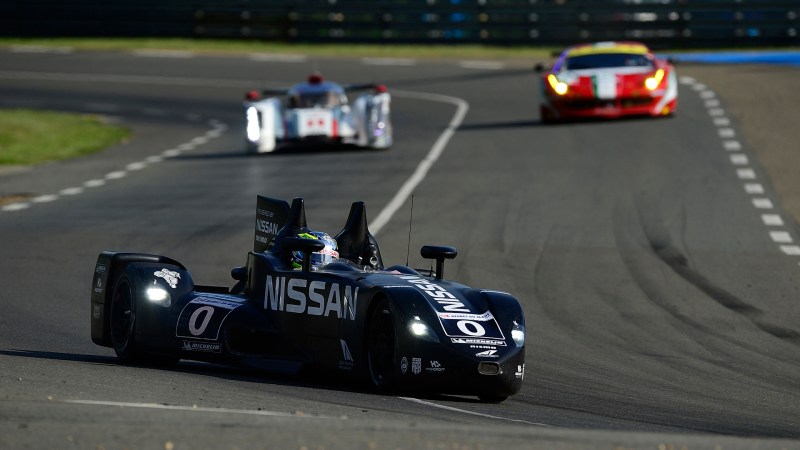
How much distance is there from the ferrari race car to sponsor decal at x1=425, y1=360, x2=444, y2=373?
62.1 feet

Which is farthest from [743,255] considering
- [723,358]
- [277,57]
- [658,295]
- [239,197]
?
[277,57]

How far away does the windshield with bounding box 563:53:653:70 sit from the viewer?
27922 mm

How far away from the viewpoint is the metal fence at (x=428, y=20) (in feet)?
126

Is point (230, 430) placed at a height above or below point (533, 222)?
above

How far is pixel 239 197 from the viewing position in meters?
21.6

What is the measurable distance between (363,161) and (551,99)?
185 inches

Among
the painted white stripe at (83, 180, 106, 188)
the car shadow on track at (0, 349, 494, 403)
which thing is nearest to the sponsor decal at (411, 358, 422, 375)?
the car shadow on track at (0, 349, 494, 403)

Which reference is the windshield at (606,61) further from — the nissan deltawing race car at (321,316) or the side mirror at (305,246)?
the side mirror at (305,246)

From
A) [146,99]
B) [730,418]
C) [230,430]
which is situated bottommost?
[146,99]

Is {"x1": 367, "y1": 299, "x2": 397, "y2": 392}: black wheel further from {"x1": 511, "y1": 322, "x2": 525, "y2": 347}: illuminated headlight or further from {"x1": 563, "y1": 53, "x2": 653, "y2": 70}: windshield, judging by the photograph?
{"x1": 563, "y1": 53, "x2": 653, "y2": 70}: windshield

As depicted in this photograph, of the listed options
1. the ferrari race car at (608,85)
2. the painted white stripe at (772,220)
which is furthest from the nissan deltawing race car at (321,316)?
the ferrari race car at (608,85)

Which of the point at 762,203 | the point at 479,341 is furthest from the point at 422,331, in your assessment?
the point at 762,203

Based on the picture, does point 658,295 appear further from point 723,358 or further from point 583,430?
point 583,430

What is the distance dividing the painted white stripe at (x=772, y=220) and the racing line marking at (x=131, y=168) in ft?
31.8
